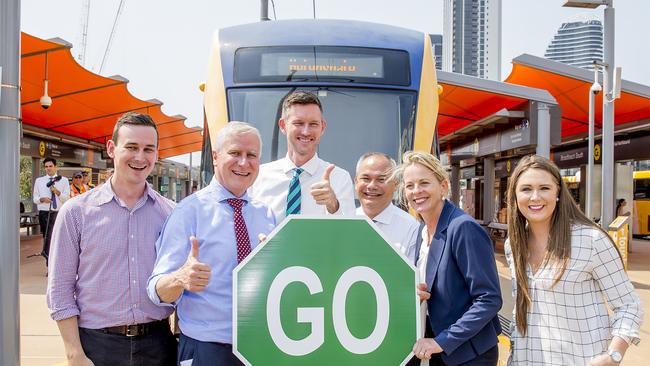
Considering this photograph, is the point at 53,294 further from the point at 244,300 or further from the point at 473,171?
the point at 473,171

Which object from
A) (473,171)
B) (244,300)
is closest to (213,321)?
(244,300)

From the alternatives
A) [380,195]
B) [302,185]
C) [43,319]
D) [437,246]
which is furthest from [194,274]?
[43,319]

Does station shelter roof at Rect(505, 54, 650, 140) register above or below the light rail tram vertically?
above

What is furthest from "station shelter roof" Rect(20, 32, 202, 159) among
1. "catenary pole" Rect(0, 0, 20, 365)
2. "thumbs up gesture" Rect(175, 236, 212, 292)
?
"thumbs up gesture" Rect(175, 236, 212, 292)

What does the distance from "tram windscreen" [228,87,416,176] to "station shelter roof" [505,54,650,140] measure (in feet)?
20.2

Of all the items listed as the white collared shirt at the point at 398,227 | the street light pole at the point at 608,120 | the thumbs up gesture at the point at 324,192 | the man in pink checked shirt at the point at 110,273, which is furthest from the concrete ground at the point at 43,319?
the thumbs up gesture at the point at 324,192

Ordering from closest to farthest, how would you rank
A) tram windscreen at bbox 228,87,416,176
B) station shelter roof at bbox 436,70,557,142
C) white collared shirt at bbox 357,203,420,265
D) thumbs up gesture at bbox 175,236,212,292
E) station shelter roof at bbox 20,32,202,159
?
thumbs up gesture at bbox 175,236,212,292 → white collared shirt at bbox 357,203,420,265 → tram windscreen at bbox 228,87,416,176 → station shelter roof at bbox 436,70,557,142 → station shelter roof at bbox 20,32,202,159

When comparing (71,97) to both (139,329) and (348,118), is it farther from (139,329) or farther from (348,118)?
(139,329)

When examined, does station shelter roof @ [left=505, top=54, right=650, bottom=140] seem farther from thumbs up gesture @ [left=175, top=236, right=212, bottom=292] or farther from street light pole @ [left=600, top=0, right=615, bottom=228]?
thumbs up gesture @ [left=175, top=236, right=212, bottom=292]

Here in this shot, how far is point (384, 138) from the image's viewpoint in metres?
5.77

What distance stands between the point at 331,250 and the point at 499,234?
51.1ft

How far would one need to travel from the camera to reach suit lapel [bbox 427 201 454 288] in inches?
97.6

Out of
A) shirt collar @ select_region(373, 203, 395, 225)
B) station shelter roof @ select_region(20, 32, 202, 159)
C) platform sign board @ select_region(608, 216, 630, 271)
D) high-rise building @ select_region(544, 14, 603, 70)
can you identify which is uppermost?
high-rise building @ select_region(544, 14, 603, 70)

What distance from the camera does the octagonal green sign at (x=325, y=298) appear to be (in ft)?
6.65
